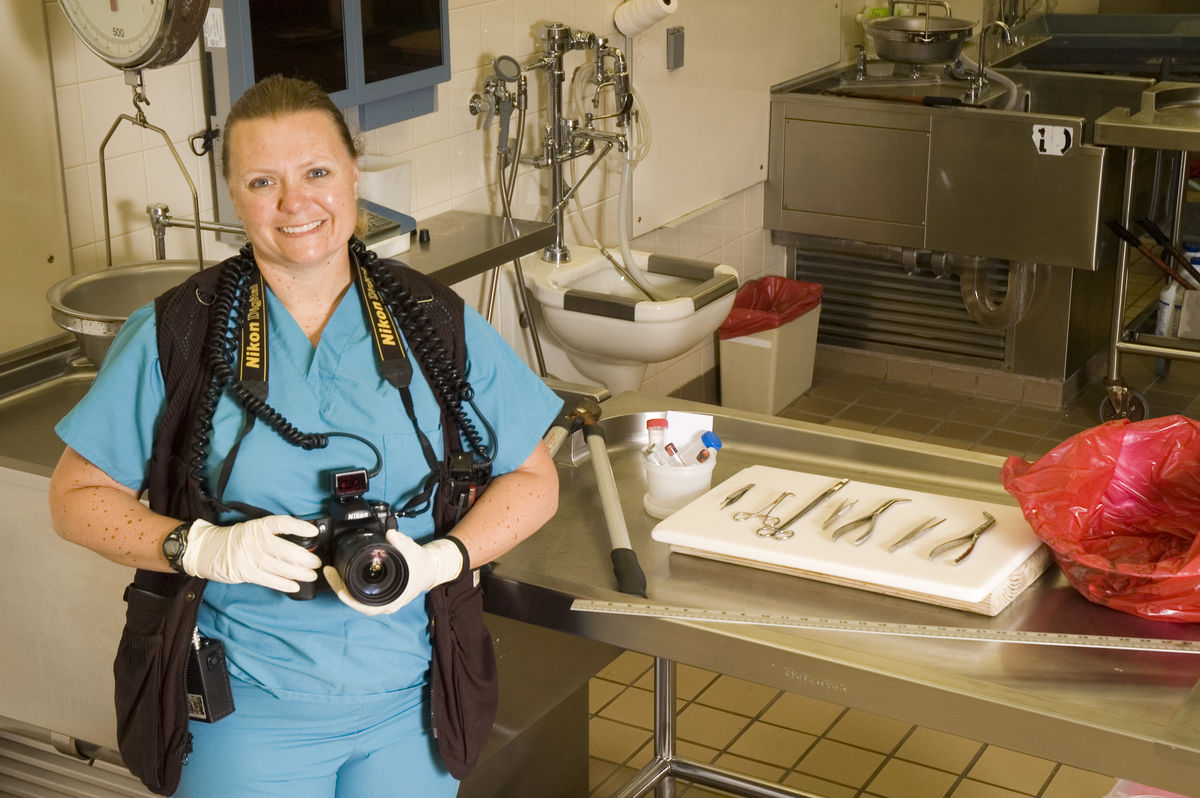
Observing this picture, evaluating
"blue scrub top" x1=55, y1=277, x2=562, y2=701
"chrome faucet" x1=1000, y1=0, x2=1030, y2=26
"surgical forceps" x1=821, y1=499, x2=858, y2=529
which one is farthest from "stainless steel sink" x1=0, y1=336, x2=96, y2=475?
"chrome faucet" x1=1000, y1=0, x2=1030, y2=26

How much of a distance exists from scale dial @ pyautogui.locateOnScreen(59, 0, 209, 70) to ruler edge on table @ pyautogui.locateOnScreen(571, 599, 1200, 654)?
123 cm

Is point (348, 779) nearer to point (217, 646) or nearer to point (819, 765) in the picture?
point (217, 646)

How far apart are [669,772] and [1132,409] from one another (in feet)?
8.30

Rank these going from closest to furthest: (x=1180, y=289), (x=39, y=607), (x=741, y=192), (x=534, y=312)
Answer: (x=39, y=607) → (x=534, y=312) → (x=1180, y=289) → (x=741, y=192)

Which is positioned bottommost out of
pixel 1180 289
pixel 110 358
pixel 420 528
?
pixel 1180 289

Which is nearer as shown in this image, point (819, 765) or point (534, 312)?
point (819, 765)

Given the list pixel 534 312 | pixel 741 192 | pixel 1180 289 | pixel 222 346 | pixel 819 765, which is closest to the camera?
pixel 222 346

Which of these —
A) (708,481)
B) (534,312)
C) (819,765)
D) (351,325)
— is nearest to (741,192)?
(534,312)

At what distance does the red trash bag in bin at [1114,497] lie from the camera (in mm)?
1752

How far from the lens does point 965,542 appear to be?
181cm

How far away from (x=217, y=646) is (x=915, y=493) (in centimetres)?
98

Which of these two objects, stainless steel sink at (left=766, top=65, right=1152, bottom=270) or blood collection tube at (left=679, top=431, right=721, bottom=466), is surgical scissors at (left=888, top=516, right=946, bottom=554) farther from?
stainless steel sink at (left=766, top=65, right=1152, bottom=270)

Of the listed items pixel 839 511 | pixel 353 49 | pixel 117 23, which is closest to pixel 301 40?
pixel 353 49

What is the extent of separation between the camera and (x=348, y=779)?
1709 mm
